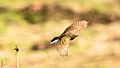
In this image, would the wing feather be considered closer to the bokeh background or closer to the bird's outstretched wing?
the bird's outstretched wing

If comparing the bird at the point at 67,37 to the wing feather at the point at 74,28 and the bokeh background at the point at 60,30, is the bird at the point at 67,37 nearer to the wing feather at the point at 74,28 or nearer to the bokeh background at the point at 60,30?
the wing feather at the point at 74,28

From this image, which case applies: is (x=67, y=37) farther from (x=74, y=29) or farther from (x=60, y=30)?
(x=60, y=30)

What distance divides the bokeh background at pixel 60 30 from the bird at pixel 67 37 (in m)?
11.0

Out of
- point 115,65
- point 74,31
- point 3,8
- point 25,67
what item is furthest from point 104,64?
point 74,31

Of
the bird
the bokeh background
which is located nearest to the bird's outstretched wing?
the bird

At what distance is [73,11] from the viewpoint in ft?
56.7

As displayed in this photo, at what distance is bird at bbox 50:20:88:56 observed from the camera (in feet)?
7.61

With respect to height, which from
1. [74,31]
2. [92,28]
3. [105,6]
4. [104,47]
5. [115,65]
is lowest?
[74,31]

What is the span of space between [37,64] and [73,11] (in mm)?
3986

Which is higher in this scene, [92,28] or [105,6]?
[105,6]

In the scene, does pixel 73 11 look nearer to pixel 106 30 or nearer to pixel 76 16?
pixel 76 16

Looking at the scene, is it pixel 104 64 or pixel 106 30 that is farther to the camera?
pixel 106 30

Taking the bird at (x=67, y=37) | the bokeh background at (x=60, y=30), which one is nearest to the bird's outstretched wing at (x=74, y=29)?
the bird at (x=67, y=37)

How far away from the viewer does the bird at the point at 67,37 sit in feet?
7.61
